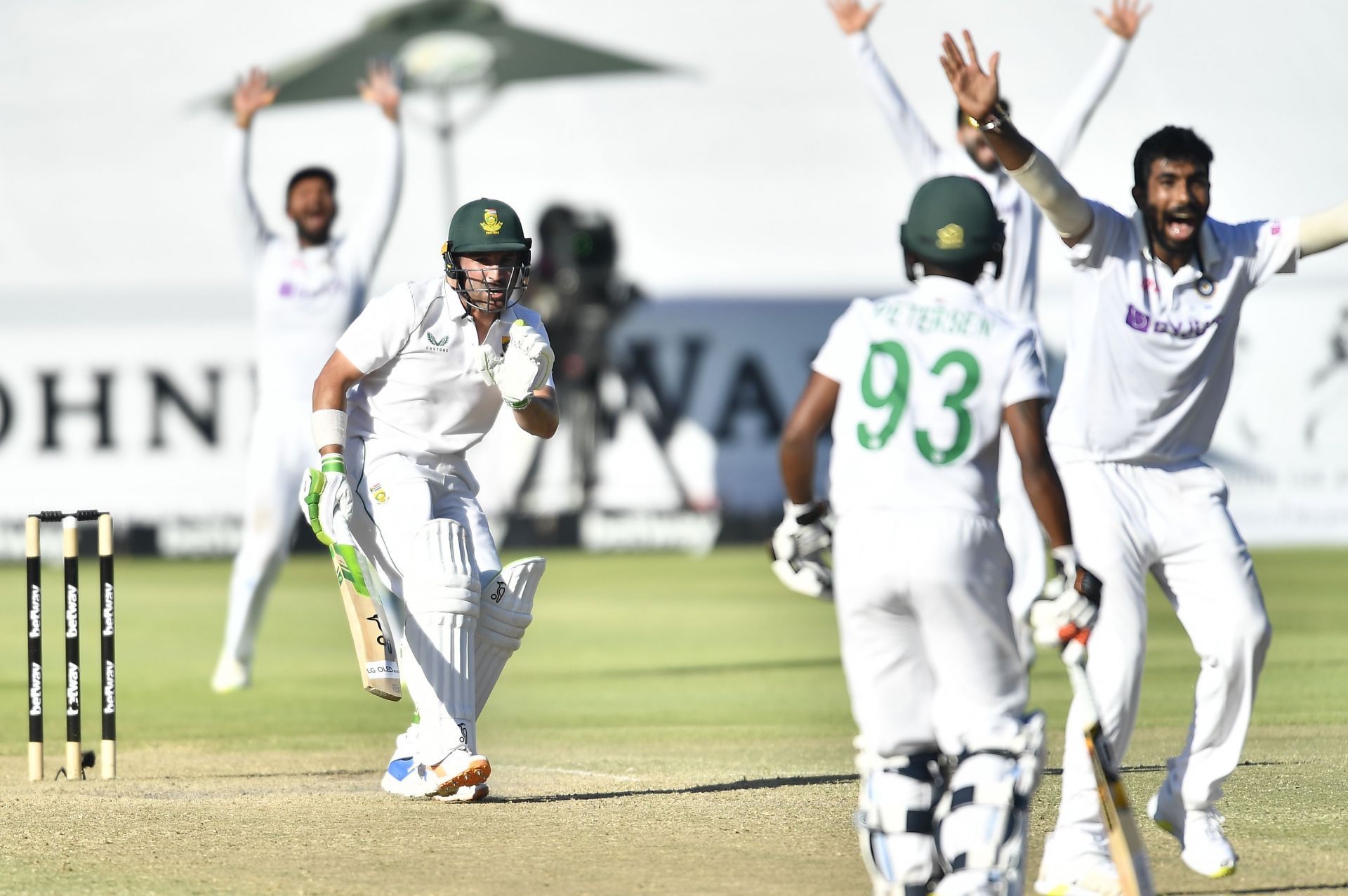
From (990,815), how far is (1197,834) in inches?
47.7

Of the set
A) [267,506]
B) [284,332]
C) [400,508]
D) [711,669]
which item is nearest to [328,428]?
[400,508]

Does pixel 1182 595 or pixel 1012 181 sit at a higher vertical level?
pixel 1012 181

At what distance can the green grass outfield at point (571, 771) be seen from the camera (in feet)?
16.2

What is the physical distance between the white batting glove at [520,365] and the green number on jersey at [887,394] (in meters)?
2.02

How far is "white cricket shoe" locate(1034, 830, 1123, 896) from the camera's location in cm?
457

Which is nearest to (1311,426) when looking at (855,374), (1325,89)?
(1325,89)

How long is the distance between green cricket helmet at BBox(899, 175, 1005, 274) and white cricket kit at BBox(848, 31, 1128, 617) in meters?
3.30

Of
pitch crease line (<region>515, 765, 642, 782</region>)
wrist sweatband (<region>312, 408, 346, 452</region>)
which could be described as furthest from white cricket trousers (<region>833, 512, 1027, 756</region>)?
pitch crease line (<region>515, 765, 642, 782</region>)

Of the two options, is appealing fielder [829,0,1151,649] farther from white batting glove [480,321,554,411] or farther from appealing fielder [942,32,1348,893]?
appealing fielder [942,32,1348,893]

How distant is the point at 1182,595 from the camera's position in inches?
195

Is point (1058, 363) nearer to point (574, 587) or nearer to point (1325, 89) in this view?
point (1325, 89)

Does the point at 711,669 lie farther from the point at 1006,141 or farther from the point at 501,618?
the point at 1006,141

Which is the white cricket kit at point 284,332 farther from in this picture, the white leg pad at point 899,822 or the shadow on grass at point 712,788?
the white leg pad at point 899,822

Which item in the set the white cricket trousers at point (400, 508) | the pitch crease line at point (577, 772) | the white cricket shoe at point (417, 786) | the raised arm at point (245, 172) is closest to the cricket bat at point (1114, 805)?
the white cricket shoe at point (417, 786)
